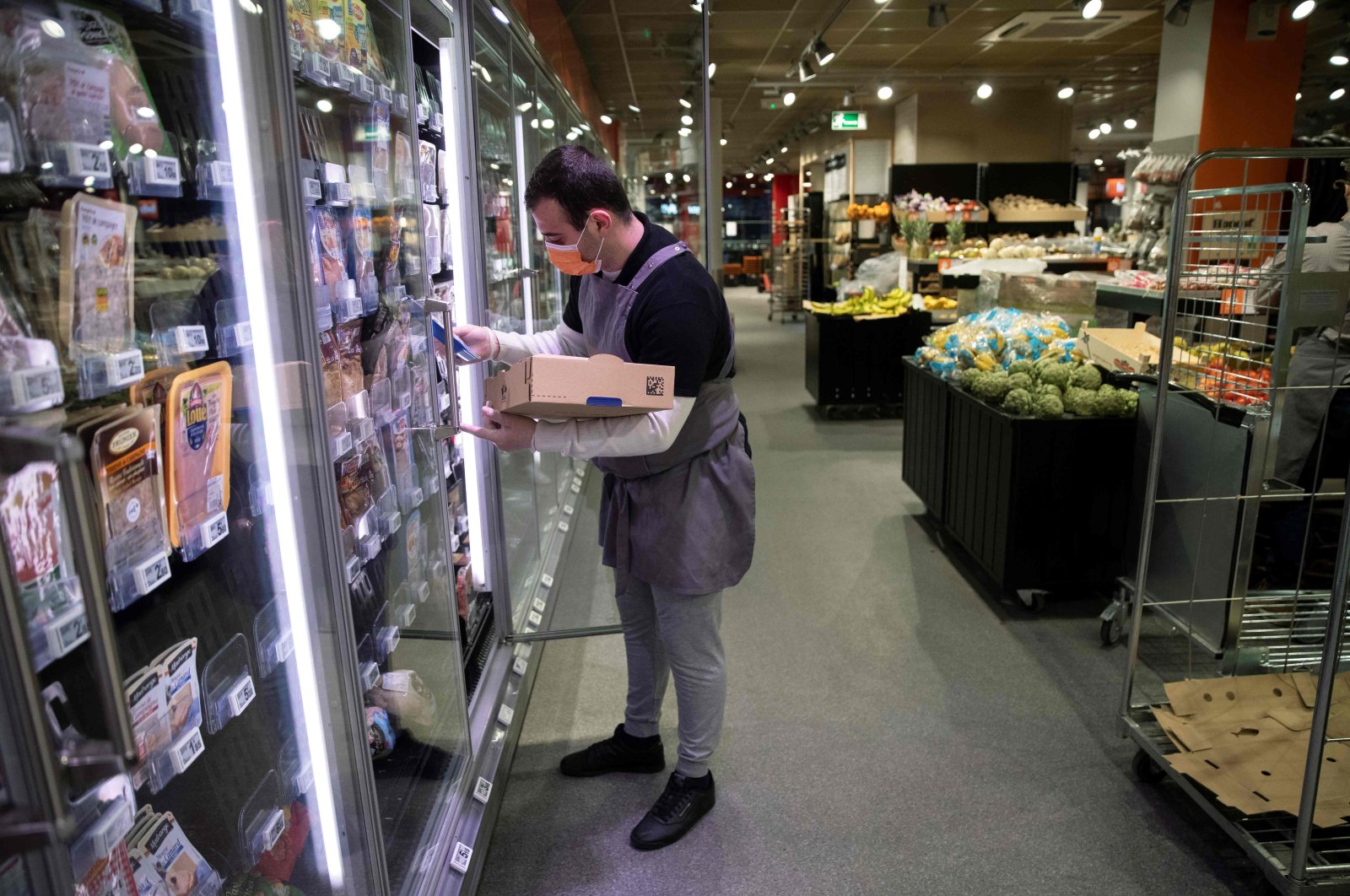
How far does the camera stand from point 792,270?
1766 centimetres

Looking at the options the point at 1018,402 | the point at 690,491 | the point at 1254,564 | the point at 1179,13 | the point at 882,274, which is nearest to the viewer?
the point at 690,491

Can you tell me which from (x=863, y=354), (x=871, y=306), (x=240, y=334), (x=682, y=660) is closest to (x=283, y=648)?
(x=240, y=334)

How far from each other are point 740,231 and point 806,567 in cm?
3210

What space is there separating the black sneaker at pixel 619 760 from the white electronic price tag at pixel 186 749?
1603mm

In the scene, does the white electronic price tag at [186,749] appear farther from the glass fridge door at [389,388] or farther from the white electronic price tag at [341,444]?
the white electronic price tag at [341,444]

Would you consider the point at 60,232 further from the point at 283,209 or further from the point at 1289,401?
the point at 1289,401

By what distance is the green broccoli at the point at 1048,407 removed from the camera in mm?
3633

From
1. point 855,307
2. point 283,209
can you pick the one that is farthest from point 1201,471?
point 855,307

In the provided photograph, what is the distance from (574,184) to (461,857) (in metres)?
1.58

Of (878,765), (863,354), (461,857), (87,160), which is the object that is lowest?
(878,765)

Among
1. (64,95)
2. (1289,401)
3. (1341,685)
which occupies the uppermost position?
(64,95)

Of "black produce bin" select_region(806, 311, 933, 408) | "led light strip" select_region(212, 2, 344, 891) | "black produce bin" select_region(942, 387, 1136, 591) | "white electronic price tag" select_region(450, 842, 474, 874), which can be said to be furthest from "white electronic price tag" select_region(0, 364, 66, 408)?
"black produce bin" select_region(806, 311, 933, 408)

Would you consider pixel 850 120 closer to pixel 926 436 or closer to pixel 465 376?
pixel 926 436

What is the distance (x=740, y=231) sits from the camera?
115 feet
